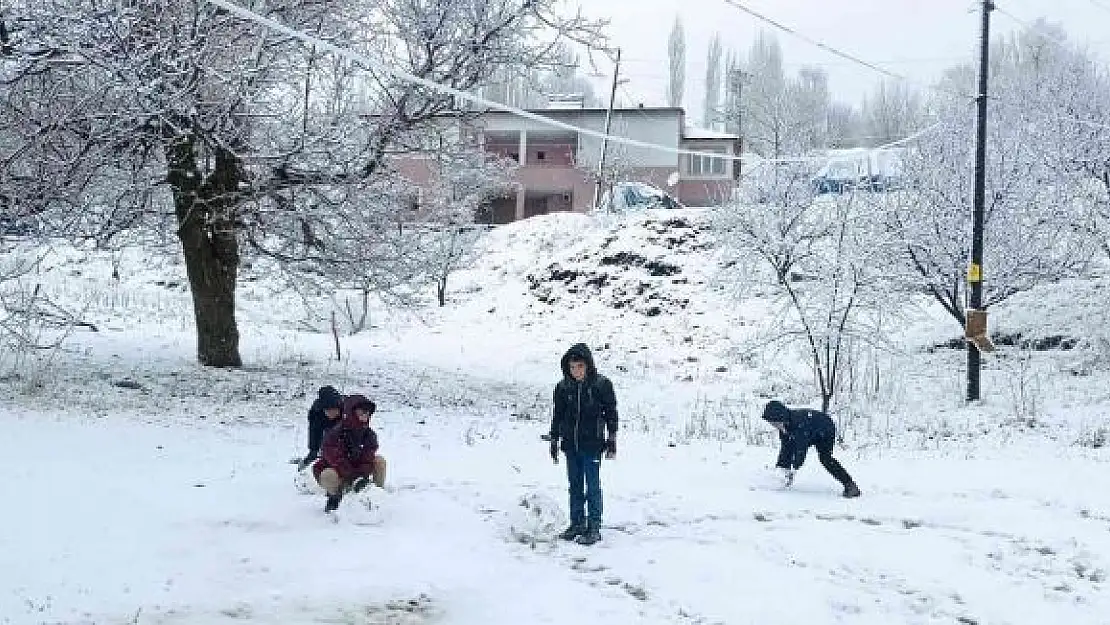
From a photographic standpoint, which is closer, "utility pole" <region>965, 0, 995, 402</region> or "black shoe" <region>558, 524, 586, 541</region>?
"black shoe" <region>558, 524, 586, 541</region>

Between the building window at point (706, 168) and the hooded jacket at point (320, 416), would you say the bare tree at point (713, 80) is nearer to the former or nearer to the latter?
the building window at point (706, 168)

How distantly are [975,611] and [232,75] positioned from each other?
9.90 meters

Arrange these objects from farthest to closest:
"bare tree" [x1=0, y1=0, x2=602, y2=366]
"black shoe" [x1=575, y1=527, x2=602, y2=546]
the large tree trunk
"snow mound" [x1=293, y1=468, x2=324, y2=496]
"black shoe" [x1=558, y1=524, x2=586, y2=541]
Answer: the large tree trunk
"bare tree" [x1=0, y1=0, x2=602, y2=366]
"snow mound" [x1=293, y1=468, x2=324, y2=496]
"black shoe" [x1=558, y1=524, x2=586, y2=541]
"black shoe" [x1=575, y1=527, x2=602, y2=546]

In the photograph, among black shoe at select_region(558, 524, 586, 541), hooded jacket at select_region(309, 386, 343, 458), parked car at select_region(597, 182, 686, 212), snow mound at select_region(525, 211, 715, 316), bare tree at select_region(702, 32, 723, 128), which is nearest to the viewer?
black shoe at select_region(558, 524, 586, 541)

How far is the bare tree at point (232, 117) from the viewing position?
10.9 metres

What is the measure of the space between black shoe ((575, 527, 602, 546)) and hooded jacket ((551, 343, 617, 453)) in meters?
0.61

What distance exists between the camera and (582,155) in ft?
167

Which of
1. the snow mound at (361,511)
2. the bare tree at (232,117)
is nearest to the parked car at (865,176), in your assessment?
the bare tree at (232,117)

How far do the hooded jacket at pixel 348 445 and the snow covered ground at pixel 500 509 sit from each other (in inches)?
14.7

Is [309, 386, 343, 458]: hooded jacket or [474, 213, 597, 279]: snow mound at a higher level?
[474, 213, 597, 279]: snow mound

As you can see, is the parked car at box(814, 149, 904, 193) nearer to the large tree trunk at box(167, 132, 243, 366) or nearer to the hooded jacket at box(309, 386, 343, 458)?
the large tree trunk at box(167, 132, 243, 366)

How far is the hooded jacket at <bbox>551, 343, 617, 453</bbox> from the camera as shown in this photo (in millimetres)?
7215

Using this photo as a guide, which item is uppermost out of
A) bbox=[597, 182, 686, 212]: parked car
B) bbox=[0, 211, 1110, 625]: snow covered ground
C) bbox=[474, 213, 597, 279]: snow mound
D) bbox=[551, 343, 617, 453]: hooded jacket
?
bbox=[597, 182, 686, 212]: parked car

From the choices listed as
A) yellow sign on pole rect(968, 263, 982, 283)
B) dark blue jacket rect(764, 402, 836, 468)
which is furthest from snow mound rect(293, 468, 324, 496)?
yellow sign on pole rect(968, 263, 982, 283)
